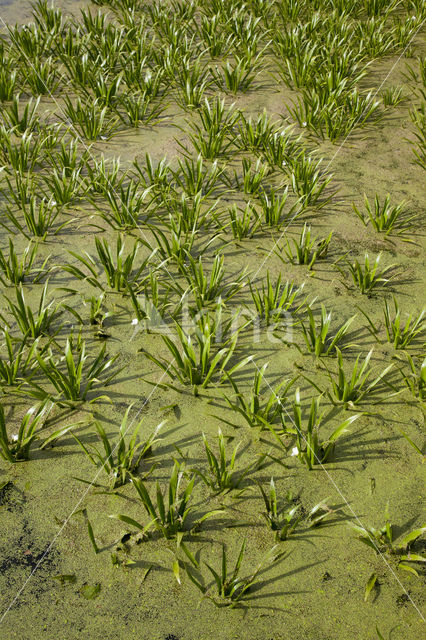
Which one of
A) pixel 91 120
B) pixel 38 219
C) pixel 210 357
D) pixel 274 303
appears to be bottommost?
pixel 210 357

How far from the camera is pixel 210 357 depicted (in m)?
2.63

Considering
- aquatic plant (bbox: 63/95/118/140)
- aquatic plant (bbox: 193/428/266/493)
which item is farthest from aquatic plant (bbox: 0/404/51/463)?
aquatic plant (bbox: 63/95/118/140)

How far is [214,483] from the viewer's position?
7.09 feet

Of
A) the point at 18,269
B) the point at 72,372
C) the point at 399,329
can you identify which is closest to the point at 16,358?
the point at 72,372

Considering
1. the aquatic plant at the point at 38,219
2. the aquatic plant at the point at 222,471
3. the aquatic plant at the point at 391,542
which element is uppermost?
the aquatic plant at the point at 38,219

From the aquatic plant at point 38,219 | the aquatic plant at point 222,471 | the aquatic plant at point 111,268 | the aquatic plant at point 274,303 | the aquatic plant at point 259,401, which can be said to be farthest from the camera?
the aquatic plant at point 38,219

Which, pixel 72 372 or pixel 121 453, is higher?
pixel 72 372

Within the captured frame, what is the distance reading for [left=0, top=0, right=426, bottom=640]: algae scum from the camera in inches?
74.3

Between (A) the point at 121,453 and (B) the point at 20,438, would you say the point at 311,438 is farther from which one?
(B) the point at 20,438

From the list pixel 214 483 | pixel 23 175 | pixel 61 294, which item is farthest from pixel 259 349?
pixel 23 175

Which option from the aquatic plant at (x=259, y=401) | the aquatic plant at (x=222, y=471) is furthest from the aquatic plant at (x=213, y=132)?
the aquatic plant at (x=222, y=471)

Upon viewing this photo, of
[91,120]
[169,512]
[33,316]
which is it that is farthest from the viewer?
[91,120]

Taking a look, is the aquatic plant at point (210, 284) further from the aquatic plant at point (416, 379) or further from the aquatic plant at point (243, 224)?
the aquatic plant at point (416, 379)

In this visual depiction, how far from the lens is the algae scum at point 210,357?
74.3 inches
